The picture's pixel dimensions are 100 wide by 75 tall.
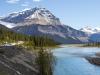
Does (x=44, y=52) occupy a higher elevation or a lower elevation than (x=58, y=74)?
higher

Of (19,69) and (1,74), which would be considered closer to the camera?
(1,74)

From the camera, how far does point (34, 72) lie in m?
42.3

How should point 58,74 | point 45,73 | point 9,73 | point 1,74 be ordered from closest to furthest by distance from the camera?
1. point 1,74
2. point 9,73
3. point 45,73
4. point 58,74

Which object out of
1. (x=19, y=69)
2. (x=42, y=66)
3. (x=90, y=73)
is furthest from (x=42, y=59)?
(x=90, y=73)

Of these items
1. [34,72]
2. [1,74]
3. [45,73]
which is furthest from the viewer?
[34,72]

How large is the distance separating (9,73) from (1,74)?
2.63m

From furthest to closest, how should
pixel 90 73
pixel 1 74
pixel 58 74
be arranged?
pixel 90 73 → pixel 58 74 → pixel 1 74

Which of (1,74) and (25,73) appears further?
(25,73)

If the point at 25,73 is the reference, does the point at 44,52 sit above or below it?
above

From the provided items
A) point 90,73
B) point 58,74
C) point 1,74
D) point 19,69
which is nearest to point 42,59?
point 19,69

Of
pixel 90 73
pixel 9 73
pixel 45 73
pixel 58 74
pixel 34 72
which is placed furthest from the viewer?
pixel 90 73

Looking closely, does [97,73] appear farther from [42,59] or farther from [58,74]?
[42,59]

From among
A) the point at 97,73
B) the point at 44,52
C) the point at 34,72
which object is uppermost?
the point at 44,52

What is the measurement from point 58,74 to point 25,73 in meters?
19.8
